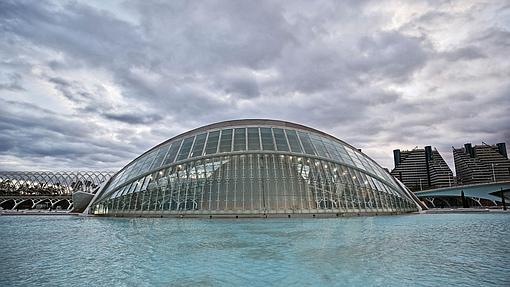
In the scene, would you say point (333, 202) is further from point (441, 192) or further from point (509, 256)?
point (441, 192)

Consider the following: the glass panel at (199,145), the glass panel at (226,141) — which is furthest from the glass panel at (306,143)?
the glass panel at (199,145)

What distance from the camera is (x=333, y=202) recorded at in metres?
30.8

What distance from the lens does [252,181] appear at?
3088 centimetres

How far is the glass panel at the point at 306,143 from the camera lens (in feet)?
117

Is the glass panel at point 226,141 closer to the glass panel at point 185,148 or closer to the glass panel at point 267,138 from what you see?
the glass panel at point 267,138

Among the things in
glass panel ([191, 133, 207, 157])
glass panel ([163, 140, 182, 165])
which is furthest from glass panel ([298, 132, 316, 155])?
glass panel ([163, 140, 182, 165])

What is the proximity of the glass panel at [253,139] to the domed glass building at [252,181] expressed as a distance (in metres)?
0.13

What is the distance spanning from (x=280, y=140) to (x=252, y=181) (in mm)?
8368

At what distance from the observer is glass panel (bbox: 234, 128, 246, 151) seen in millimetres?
34812

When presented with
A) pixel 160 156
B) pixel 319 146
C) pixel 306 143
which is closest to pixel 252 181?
pixel 306 143

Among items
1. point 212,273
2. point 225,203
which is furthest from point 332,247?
point 225,203

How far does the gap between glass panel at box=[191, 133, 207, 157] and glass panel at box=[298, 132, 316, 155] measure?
1354 cm

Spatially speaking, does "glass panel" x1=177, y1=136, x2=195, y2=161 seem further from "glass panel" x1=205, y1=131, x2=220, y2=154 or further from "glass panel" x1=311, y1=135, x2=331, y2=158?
"glass panel" x1=311, y1=135, x2=331, y2=158

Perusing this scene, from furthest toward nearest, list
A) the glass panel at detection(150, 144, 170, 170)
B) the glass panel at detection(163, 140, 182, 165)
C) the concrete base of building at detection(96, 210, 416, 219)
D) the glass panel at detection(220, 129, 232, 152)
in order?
the glass panel at detection(150, 144, 170, 170) → the glass panel at detection(163, 140, 182, 165) → the glass panel at detection(220, 129, 232, 152) → the concrete base of building at detection(96, 210, 416, 219)
